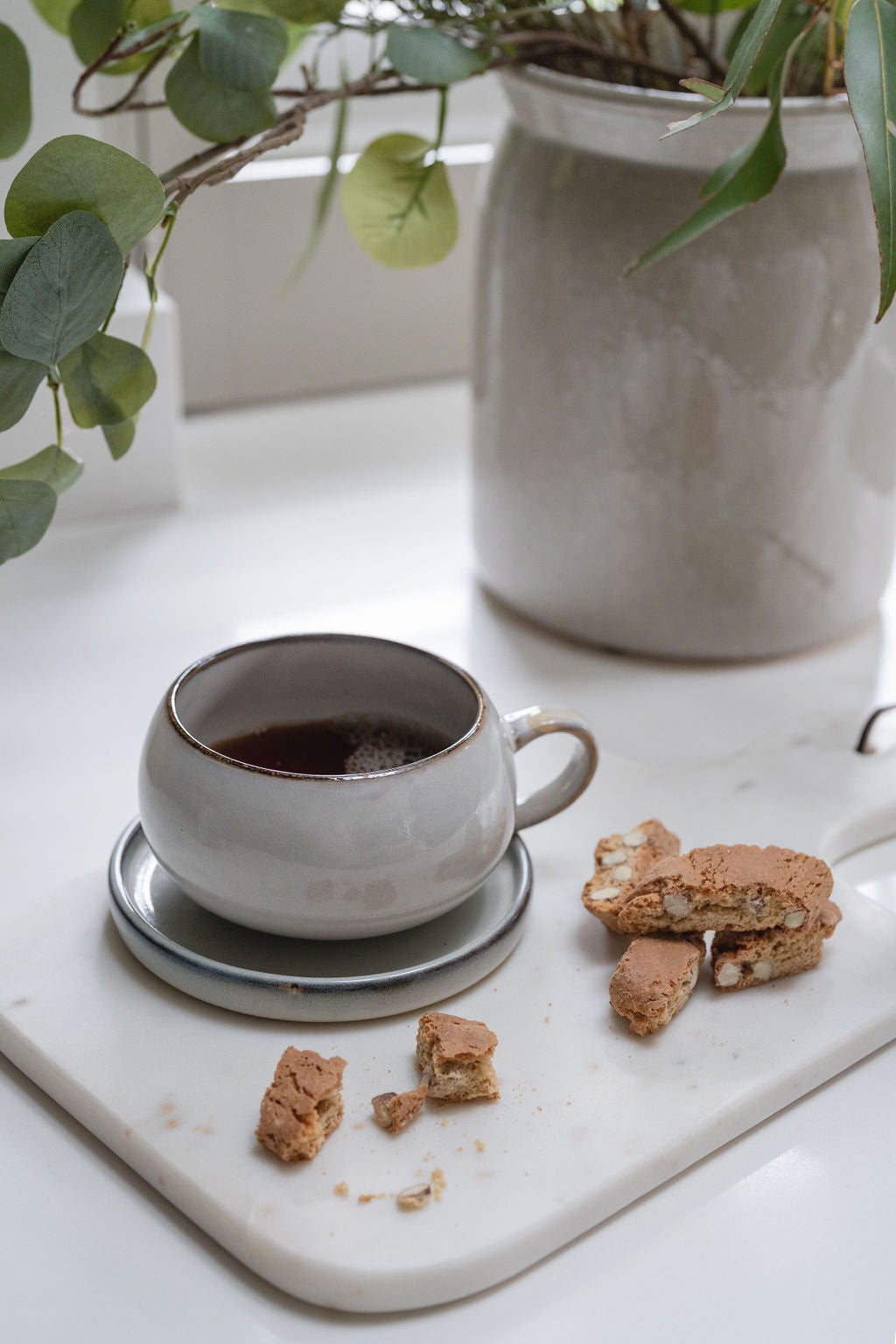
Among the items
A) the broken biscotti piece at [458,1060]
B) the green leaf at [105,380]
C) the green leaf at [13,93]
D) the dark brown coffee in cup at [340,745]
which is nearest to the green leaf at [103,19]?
the green leaf at [13,93]

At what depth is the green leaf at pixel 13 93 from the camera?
496mm

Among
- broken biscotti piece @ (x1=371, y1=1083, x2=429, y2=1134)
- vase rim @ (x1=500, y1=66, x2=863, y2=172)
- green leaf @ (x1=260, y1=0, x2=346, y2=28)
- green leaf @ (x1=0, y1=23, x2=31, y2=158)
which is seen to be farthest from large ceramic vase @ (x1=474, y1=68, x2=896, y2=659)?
broken biscotti piece @ (x1=371, y1=1083, x2=429, y2=1134)

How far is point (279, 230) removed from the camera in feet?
3.07

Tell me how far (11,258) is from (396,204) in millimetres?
251

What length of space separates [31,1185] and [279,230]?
702 mm

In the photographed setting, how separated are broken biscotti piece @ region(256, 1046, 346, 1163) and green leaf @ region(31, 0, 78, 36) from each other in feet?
1.30

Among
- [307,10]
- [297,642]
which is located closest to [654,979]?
[297,642]

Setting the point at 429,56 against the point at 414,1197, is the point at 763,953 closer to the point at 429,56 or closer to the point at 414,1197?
the point at 414,1197

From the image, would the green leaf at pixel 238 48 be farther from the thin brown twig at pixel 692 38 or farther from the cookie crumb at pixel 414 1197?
the cookie crumb at pixel 414 1197

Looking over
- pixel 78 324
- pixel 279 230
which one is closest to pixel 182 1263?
pixel 78 324

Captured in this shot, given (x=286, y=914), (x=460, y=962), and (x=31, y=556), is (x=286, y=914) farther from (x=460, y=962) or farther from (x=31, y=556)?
(x=31, y=556)

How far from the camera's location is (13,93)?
50 cm

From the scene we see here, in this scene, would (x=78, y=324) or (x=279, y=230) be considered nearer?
(x=78, y=324)

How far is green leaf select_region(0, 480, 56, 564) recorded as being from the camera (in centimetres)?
42
